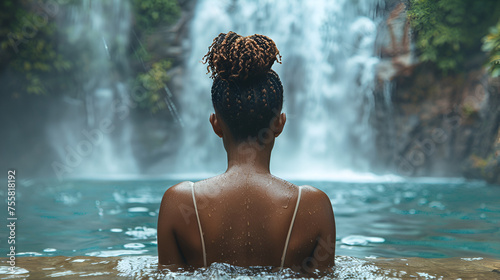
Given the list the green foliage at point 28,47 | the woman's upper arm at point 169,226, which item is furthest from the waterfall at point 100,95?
the woman's upper arm at point 169,226

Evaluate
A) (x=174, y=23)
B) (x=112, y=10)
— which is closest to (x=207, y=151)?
(x=174, y=23)

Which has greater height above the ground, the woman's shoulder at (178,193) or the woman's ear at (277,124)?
the woman's ear at (277,124)

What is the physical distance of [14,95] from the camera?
663 inches

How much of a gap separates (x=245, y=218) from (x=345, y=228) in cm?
396

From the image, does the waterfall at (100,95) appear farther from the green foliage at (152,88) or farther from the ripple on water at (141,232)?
the ripple on water at (141,232)

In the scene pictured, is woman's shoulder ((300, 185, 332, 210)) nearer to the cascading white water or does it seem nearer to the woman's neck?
the woman's neck

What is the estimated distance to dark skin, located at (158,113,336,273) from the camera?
6.53 ft

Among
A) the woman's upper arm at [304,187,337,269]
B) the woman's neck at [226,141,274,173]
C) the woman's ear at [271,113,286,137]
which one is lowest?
the woman's upper arm at [304,187,337,269]

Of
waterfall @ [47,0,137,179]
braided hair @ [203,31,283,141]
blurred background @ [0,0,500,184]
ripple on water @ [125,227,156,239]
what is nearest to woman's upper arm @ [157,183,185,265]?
braided hair @ [203,31,283,141]

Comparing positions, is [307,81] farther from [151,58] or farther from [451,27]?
[451,27]

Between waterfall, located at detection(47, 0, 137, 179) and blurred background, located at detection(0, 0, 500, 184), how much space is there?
0.04m

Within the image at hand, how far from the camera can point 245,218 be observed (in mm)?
1989

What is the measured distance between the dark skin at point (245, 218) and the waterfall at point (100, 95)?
1679cm

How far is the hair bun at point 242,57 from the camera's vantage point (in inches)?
76.1
